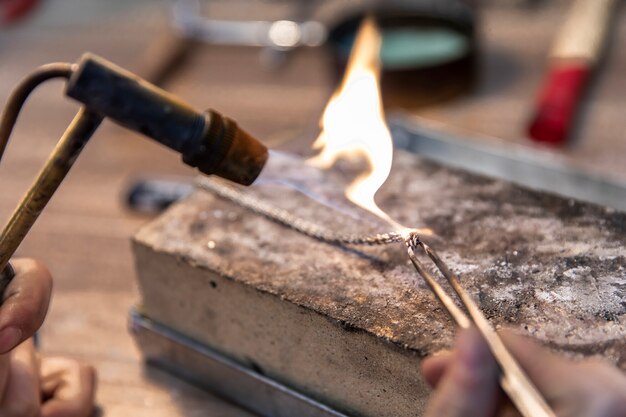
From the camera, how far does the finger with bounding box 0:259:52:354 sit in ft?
2.03

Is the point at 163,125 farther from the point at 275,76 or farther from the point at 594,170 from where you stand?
the point at 275,76

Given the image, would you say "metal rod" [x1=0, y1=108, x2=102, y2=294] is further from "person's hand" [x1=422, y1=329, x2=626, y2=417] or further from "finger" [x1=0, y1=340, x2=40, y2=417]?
"person's hand" [x1=422, y1=329, x2=626, y2=417]

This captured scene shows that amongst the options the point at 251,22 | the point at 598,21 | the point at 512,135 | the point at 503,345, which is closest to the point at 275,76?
the point at 251,22

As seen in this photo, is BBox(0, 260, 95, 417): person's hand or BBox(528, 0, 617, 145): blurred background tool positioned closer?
BBox(0, 260, 95, 417): person's hand

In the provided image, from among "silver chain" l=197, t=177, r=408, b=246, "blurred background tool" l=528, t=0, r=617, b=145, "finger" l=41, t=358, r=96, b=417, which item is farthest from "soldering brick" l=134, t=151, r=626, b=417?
"blurred background tool" l=528, t=0, r=617, b=145

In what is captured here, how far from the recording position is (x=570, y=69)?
1.42 m

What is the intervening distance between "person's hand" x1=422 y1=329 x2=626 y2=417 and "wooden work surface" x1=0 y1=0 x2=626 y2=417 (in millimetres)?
407

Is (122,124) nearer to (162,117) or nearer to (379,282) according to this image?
(162,117)

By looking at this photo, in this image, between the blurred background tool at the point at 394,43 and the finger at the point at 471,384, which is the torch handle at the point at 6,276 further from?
the blurred background tool at the point at 394,43

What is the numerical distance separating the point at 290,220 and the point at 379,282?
0.15 metres

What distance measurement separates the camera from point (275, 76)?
68.6 inches

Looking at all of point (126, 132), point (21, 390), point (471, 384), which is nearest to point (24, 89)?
point (21, 390)

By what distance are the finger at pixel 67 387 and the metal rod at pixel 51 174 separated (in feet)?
0.77

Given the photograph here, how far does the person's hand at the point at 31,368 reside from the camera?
2.07 feet
